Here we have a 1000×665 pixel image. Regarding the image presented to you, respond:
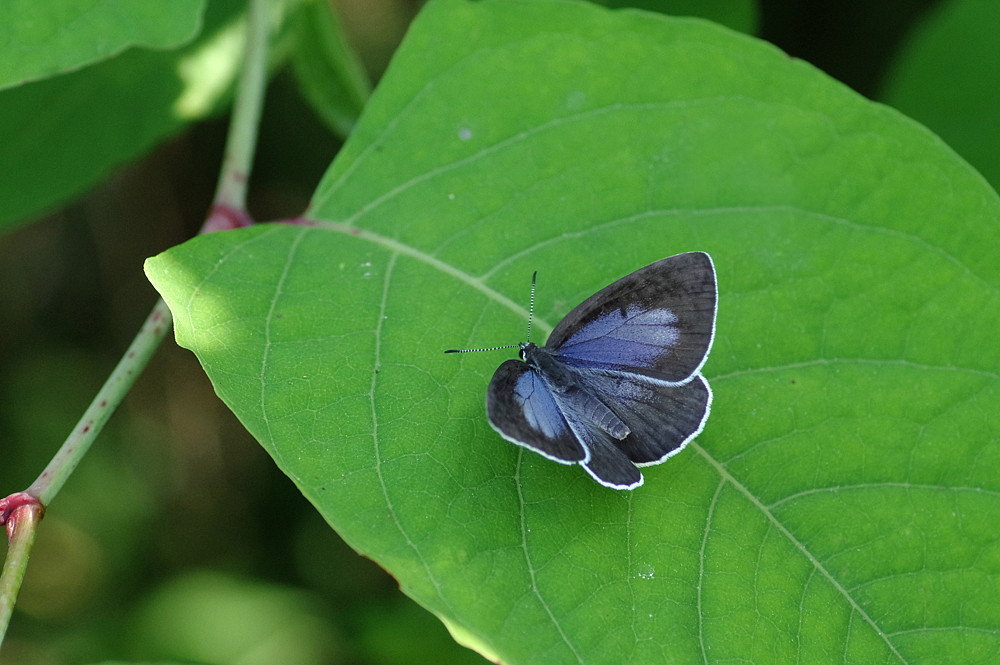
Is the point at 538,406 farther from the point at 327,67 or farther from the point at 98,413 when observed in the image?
the point at 327,67

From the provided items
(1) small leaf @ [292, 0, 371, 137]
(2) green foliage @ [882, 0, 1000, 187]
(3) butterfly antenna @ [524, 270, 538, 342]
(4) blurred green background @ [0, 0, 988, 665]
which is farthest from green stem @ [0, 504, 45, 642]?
(2) green foliage @ [882, 0, 1000, 187]

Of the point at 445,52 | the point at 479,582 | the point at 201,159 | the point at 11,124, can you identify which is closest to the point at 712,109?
the point at 445,52

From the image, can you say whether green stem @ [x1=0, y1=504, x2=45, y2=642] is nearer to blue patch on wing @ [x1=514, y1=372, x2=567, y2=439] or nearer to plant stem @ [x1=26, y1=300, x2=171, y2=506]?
plant stem @ [x1=26, y1=300, x2=171, y2=506]

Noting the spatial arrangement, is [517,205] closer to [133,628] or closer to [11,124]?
[11,124]

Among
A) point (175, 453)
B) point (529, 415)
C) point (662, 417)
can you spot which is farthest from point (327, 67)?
point (175, 453)

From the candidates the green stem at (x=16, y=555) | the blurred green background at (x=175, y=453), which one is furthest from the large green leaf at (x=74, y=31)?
the blurred green background at (x=175, y=453)

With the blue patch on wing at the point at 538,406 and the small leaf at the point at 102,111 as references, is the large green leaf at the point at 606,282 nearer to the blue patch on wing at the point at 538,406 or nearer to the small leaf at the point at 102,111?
the blue patch on wing at the point at 538,406
